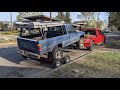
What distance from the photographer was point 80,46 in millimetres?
12969

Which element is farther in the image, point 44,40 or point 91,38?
point 91,38

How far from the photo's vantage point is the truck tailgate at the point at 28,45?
30.0ft

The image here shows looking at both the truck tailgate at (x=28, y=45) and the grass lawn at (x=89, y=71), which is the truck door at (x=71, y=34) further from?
the truck tailgate at (x=28, y=45)

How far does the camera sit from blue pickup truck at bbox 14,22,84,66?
9.12 metres

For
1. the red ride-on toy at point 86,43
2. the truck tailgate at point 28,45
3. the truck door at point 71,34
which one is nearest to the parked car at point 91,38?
the red ride-on toy at point 86,43

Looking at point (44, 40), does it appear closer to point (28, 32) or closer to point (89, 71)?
point (28, 32)

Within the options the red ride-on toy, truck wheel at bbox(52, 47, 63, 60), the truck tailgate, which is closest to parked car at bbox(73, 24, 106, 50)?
the red ride-on toy

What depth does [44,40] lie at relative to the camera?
9.14 m

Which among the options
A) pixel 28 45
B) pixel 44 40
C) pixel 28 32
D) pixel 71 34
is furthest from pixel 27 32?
pixel 71 34

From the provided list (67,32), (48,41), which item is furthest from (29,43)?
(67,32)

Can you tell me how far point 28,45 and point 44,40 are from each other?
103 cm

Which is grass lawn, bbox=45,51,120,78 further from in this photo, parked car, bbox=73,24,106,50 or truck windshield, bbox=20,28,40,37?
parked car, bbox=73,24,106,50
